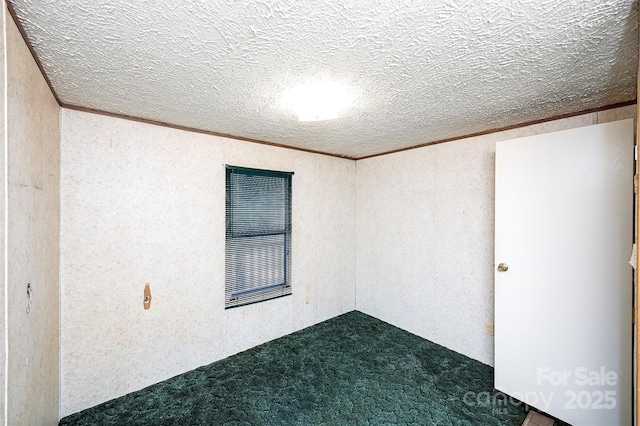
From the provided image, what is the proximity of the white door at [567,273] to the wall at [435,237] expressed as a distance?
404 millimetres

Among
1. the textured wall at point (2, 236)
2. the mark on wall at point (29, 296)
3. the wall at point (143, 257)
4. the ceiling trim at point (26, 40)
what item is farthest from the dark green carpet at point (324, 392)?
the ceiling trim at point (26, 40)

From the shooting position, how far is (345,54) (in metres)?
1.24

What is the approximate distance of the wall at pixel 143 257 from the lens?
1927mm

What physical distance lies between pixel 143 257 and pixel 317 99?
6.02 feet

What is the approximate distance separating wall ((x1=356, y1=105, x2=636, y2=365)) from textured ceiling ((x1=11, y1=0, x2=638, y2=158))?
0.67m

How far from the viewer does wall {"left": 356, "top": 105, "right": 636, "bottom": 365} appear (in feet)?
8.26

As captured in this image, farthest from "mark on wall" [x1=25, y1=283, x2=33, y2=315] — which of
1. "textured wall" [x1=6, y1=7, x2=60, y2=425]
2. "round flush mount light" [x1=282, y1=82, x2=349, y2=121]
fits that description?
"round flush mount light" [x1=282, y1=82, x2=349, y2=121]

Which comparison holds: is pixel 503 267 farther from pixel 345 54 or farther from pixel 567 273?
pixel 345 54

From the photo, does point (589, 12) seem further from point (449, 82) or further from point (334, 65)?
point (334, 65)

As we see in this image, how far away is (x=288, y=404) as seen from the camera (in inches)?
79.5

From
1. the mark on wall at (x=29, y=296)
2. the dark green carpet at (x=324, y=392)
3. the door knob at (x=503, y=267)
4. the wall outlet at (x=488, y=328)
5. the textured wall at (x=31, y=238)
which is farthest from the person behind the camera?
the wall outlet at (x=488, y=328)

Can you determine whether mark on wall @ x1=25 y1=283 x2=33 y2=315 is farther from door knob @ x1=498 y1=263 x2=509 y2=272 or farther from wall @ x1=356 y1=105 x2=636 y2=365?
wall @ x1=356 y1=105 x2=636 y2=365

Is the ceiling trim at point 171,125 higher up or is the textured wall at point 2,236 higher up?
the ceiling trim at point 171,125

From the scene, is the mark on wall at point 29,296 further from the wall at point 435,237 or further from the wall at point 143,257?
the wall at point 435,237
